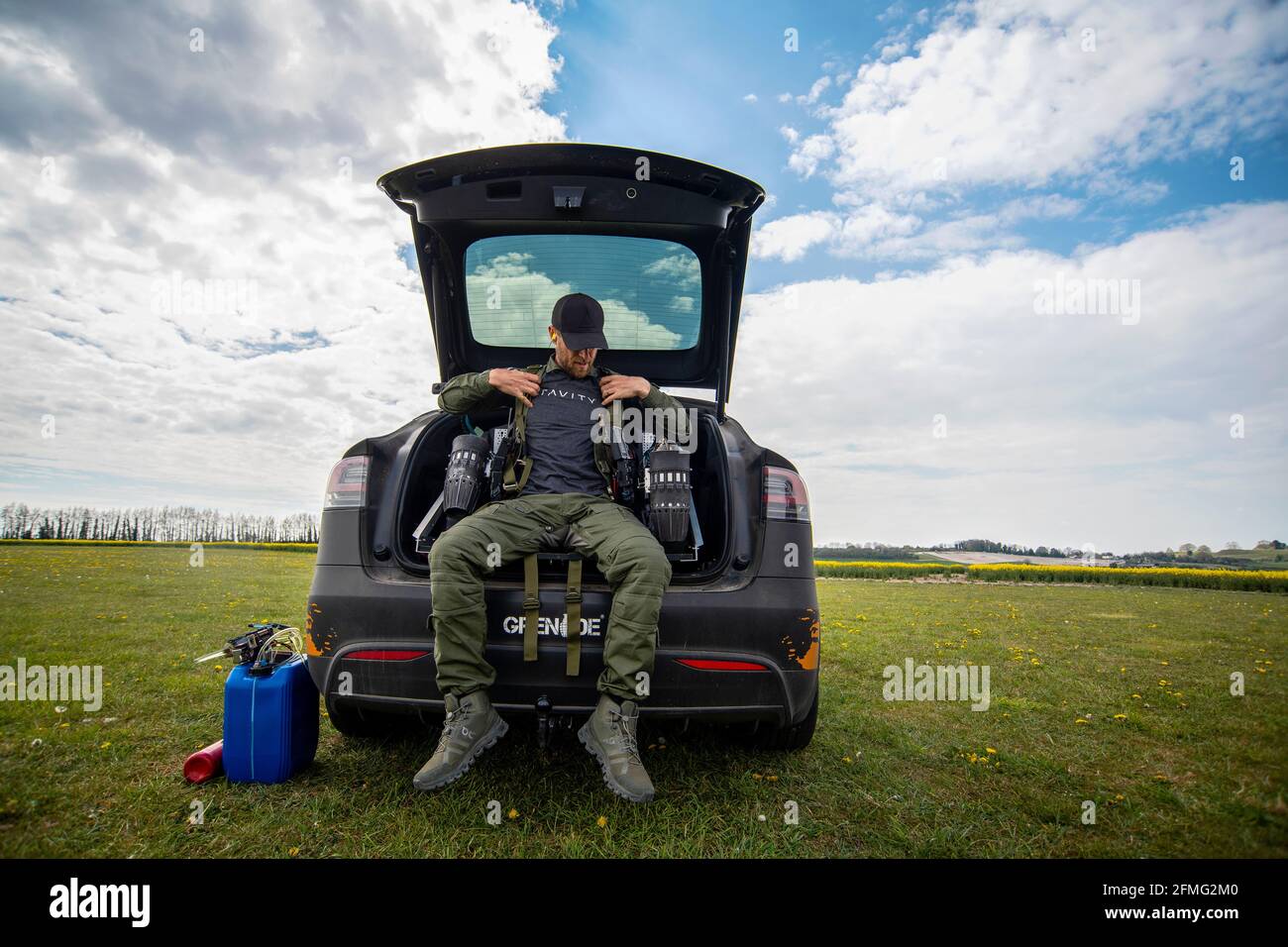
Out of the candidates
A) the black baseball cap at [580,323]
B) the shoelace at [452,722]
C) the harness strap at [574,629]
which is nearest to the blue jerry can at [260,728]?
the shoelace at [452,722]

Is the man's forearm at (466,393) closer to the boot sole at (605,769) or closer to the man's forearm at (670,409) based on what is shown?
the man's forearm at (670,409)

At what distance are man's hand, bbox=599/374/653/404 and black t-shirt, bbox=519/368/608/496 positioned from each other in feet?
0.26

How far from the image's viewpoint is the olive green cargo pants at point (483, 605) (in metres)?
2.34

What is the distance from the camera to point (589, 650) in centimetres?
240

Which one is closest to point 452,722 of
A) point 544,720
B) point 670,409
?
point 544,720

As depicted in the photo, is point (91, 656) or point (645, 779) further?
point (91, 656)

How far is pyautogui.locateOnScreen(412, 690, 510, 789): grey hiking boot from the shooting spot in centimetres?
230

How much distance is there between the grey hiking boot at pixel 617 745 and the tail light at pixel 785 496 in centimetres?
Result: 93

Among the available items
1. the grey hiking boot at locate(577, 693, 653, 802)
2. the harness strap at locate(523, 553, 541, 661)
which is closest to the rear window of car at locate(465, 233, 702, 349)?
the harness strap at locate(523, 553, 541, 661)
